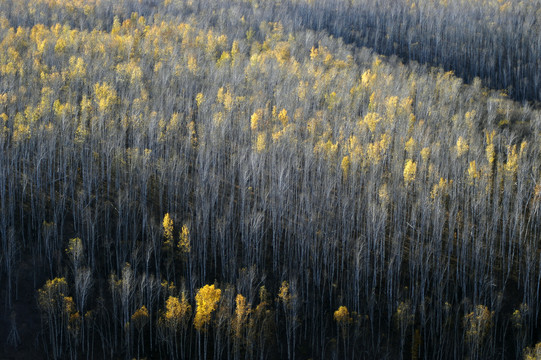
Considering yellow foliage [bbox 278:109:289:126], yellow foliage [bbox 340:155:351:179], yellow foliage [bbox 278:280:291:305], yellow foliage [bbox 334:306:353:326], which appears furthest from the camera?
yellow foliage [bbox 278:109:289:126]

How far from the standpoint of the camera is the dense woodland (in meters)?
24.2

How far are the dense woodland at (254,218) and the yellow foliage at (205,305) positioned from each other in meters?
0.08

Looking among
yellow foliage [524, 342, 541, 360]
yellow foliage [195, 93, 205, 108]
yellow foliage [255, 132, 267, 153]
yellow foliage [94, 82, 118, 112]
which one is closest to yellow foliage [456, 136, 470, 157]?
yellow foliage [255, 132, 267, 153]

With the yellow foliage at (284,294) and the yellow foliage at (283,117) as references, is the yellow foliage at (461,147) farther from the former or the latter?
the yellow foliage at (284,294)

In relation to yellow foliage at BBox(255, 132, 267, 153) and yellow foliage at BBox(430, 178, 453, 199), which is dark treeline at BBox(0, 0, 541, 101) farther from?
yellow foliage at BBox(255, 132, 267, 153)

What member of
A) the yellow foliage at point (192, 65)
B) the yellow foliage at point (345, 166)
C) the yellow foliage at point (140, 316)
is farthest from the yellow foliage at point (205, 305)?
the yellow foliage at point (192, 65)

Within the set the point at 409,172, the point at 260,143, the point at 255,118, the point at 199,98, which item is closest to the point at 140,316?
the point at 260,143

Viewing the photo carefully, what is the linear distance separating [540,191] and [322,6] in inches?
3066

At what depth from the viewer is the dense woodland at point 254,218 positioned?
24.2 meters

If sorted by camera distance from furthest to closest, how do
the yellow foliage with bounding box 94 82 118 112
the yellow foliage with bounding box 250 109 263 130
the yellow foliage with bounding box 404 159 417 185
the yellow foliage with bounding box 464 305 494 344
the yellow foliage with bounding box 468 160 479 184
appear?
the yellow foliage with bounding box 250 109 263 130, the yellow foliage with bounding box 94 82 118 112, the yellow foliage with bounding box 404 159 417 185, the yellow foliage with bounding box 468 160 479 184, the yellow foliage with bounding box 464 305 494 344

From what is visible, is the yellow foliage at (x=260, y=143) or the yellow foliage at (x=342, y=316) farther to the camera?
the yellow foliage at (x=260, y=143)

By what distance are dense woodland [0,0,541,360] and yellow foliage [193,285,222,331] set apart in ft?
0.26

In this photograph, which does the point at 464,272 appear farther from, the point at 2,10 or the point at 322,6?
the point at 322,6

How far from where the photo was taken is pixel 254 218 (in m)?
28.4
